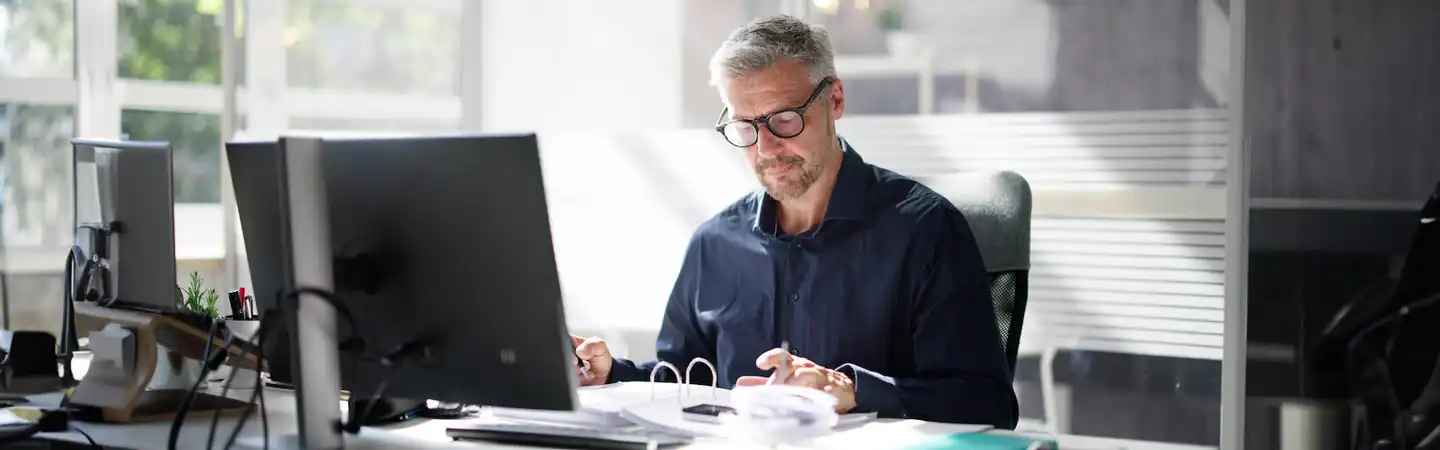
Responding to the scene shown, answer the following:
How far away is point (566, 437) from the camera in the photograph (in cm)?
168

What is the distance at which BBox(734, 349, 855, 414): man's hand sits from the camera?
1.82 meters

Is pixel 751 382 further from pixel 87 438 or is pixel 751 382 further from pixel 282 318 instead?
pixel 87 438

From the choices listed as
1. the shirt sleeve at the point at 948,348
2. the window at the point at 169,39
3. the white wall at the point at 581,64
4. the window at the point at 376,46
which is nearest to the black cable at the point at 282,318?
the shirt sleeve at the point at 948,348

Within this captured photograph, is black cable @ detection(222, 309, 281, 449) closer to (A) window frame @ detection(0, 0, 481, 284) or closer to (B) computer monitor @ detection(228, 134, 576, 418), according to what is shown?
(B) computer monitor @ detection(228, 134, 576, 418)

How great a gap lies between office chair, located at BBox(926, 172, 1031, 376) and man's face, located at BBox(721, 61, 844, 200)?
1.02ft

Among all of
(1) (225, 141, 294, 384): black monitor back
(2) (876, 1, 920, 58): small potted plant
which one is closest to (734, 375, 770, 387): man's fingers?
(1) (225, 141, 294, 384): black monitor back

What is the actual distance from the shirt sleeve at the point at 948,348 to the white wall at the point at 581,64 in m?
2.07

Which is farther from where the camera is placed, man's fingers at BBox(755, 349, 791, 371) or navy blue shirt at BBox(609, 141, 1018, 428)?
navy blue shirt at BBox(609, 141, 1018, 428)

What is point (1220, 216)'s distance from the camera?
334cm

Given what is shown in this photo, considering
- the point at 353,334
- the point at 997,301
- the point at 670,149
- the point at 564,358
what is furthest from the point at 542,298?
the point at 670,149

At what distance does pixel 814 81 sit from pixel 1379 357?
1709mm

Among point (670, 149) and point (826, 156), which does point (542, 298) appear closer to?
point (826, 156)

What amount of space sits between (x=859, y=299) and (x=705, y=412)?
20.4 inches

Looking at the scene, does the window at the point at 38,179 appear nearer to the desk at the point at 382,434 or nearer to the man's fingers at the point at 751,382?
the desk at the point at 382,434
